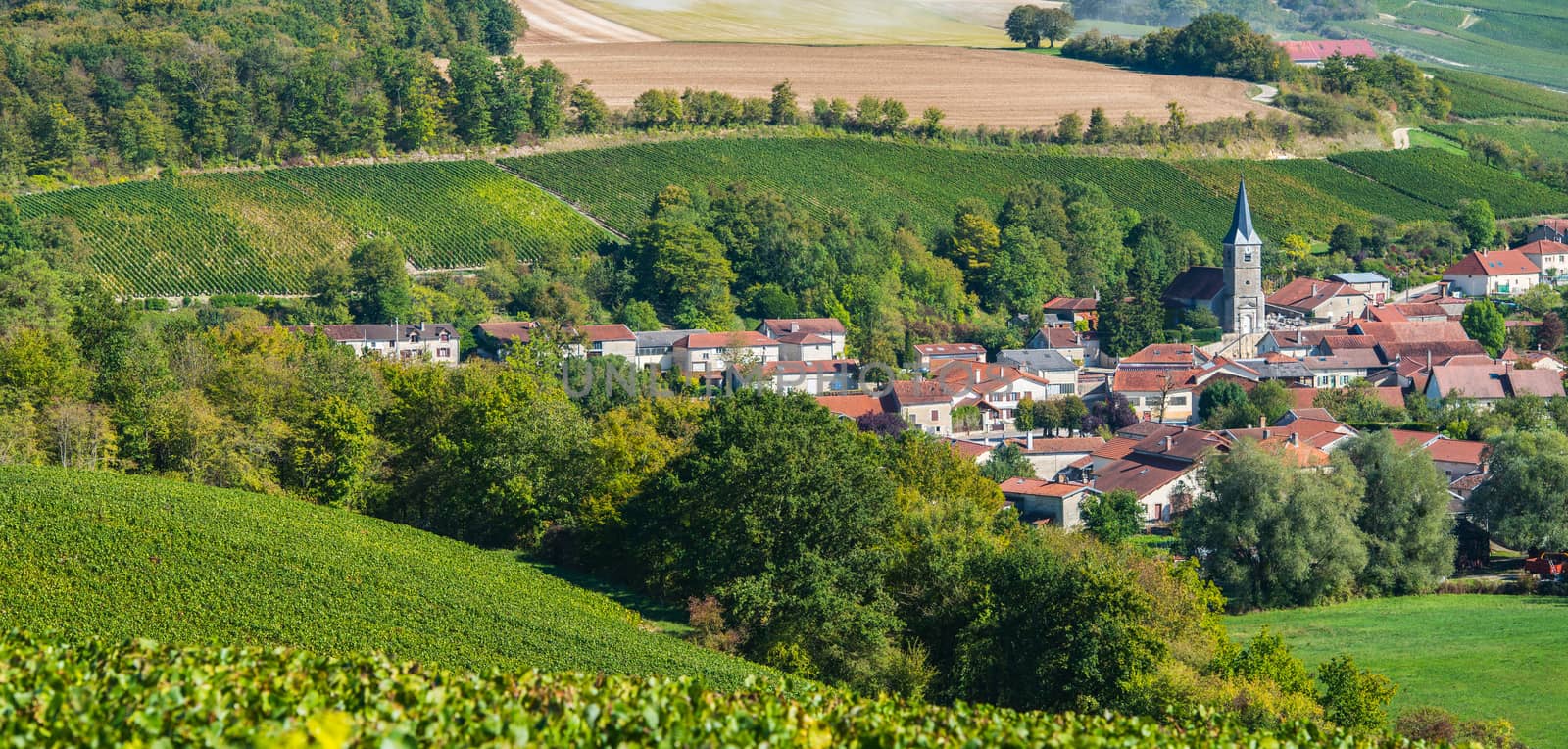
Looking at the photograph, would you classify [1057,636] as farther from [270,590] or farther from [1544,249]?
[1544,249]

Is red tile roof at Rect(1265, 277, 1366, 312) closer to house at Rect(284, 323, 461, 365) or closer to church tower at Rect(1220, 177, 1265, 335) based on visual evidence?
church tower at Rect(1220, 177, 1265, 335)

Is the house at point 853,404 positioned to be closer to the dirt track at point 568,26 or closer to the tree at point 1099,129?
the tree at point 1099,129

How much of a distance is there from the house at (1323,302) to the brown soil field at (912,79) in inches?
996

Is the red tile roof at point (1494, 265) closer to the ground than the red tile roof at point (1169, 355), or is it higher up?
higher up

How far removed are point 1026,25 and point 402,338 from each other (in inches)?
3110

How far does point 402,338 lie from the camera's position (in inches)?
2586

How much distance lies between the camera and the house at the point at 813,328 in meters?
74.0

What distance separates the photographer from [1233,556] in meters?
42.5

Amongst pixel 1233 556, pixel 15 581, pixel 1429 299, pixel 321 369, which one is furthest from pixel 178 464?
pixel 1429 299

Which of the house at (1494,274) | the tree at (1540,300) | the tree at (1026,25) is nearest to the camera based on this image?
the tree at (1540,300)

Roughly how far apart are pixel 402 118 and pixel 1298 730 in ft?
267

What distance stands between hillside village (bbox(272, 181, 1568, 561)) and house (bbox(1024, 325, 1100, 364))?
13 centimetres

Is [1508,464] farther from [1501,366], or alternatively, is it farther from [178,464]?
[178,464]

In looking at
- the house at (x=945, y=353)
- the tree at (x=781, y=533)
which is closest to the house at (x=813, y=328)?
the house at (x=945, y=353)
